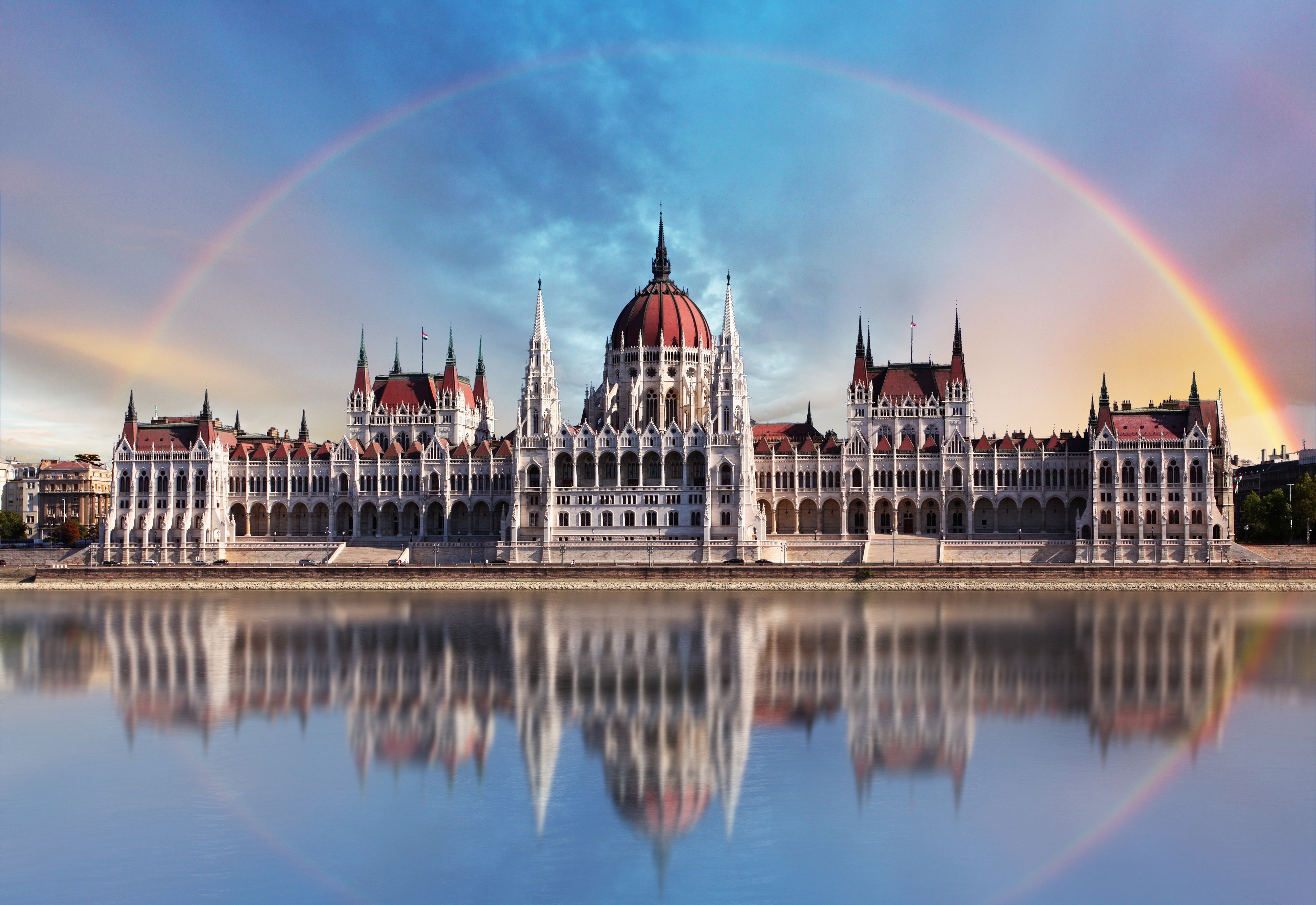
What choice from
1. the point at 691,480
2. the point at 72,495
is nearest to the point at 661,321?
the point at 691,480

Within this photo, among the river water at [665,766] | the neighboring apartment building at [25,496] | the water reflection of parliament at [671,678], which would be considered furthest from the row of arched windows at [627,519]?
the neighboring apartment building at [25,496]

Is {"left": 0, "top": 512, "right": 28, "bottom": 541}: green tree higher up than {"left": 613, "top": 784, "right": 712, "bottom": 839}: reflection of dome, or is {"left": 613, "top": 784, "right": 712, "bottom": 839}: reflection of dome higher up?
{"left": 0, "top": 512, "right": 28, "bottom": 541}: green tree

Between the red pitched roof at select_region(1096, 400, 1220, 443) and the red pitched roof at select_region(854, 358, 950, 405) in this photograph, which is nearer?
the red pitched roof at select_region(1096, 400, 1220, 443)

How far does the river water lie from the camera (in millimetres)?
24906

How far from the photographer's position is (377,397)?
124125mm

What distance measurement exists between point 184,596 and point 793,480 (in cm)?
4912

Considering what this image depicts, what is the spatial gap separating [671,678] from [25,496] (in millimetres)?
141788

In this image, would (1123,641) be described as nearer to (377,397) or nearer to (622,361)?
(622,361)

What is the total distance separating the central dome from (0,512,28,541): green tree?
70.5m


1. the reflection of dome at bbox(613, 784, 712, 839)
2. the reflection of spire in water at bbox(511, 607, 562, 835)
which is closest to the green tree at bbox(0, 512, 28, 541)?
the reflection of spire in water at bbox(511, 607, 562, 835)

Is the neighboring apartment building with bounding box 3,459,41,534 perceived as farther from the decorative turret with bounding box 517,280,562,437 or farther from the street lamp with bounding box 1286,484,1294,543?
the street lamp with bounding box 1286,484,1294,543

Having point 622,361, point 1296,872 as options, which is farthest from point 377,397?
point 1296,872

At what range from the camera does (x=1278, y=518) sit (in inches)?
4136

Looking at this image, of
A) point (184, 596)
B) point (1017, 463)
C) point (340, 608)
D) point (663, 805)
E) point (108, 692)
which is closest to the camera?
point (663, 805)
